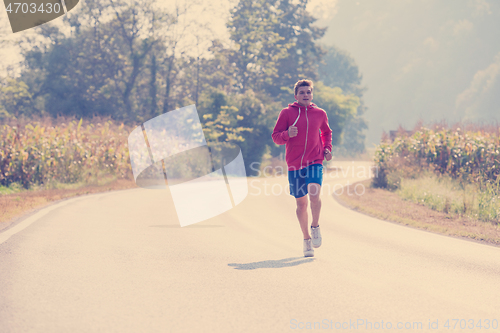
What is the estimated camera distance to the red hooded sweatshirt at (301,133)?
6.36 meters

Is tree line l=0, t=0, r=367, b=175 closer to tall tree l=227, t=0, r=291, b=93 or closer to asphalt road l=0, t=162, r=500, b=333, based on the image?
tall tree l=227, t=0, r=291, b=93

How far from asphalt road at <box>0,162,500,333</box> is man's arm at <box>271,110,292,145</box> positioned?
1.55m

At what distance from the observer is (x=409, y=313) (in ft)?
14.1

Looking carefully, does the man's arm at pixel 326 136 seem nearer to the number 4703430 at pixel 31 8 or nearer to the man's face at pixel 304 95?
the man's face at pixel 304 95

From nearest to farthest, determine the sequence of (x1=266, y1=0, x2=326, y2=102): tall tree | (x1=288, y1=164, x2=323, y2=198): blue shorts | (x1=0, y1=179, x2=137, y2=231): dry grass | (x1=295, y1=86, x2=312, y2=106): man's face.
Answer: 1. (x1=295, y1=86, x2=312, y2=106): man's face
2. (x1=288, y1=164, x2=323, y2=198): blue shorts
3. (x1=0, y1=179, x2=137, y2=231): dry grass
4. (x1=266, y1=0, x2=326, y2=102): tall tree

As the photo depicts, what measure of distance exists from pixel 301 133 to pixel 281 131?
10.1 inches

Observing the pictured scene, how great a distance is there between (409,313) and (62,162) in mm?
17414

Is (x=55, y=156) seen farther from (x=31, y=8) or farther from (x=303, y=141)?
(x=31, y=8)

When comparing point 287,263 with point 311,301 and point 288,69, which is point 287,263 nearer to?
point 311,301

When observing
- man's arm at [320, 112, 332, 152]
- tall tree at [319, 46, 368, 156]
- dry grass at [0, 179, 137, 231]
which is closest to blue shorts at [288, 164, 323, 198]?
man's arm at [320, 112, 332, 152]

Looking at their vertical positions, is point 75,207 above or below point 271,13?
below

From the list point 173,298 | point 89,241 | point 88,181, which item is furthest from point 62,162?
point 173,298

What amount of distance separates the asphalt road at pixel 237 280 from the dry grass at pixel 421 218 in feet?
2.37

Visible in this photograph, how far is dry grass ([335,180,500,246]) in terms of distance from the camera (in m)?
9.19
